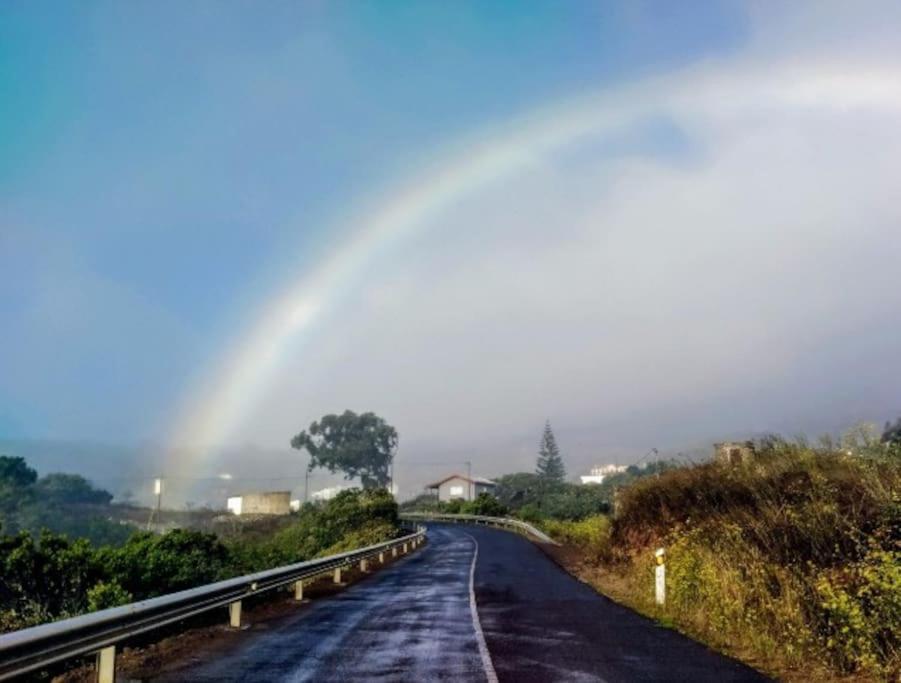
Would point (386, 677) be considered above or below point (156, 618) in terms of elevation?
below

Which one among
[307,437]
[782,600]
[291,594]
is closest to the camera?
[782,600]

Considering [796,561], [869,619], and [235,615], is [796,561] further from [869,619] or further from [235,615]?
[235,615]

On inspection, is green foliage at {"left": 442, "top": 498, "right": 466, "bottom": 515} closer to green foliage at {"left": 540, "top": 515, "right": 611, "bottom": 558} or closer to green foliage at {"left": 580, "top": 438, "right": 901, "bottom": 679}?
green foliage at {"left": 540, "top": 515, "right": 611, "bottom": 558}

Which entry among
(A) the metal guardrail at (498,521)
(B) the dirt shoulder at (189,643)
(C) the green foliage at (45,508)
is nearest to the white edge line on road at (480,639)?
(B) the dirt shoulder at (189,643)

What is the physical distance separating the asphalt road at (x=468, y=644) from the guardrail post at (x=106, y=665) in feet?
2.57

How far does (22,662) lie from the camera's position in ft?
20.5

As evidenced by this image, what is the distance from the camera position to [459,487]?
413ft

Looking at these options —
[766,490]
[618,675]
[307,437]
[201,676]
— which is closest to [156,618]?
[201,676]

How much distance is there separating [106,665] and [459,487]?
4722 inches

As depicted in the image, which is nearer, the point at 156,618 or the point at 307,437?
the point at 156,618

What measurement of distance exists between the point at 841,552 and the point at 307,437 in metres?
130

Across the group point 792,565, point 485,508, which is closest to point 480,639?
point 792,565

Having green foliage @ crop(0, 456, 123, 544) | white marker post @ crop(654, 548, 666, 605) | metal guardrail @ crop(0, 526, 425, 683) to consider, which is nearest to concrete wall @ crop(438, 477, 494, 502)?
green foliage @ crop(0, 456, 123, 544)

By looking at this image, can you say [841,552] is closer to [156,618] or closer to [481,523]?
[156,618]
